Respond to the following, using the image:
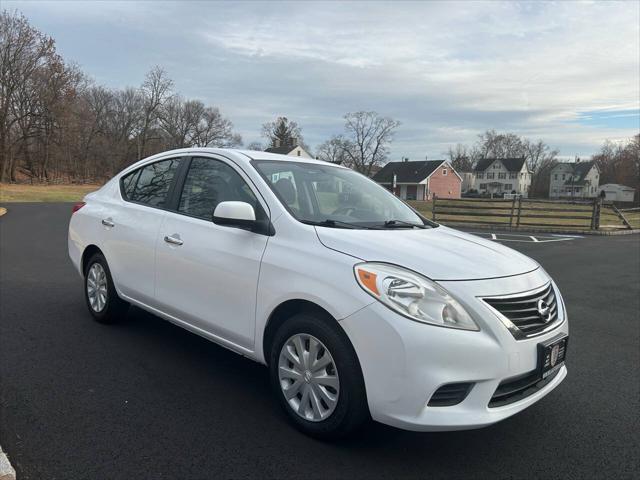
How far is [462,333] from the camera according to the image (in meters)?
2.43

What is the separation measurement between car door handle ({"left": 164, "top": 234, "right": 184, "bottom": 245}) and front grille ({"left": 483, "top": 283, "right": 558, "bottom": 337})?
2281 millimetres

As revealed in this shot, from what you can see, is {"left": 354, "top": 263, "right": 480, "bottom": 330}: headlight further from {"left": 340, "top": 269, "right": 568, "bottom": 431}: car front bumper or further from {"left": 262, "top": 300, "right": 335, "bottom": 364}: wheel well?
{"left": 262, "top": 300, "right": 335, "bottom": 364}: wheel well

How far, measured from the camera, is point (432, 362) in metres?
2.38

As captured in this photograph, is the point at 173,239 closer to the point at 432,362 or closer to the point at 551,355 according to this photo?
the point at 432,362

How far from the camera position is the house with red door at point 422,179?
6744cm

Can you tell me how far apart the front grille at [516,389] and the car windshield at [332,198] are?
1.31 m

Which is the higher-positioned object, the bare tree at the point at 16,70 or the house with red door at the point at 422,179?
the bare tree at the point at 16,70

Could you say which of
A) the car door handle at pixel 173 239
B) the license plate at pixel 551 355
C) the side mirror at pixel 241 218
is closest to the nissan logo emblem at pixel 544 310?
the license plate at pixel 551 355

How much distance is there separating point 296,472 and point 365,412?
0.48m

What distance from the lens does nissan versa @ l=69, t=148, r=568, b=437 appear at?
96.0 inches

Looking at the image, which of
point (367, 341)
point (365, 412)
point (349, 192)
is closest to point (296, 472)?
point (365, 412)

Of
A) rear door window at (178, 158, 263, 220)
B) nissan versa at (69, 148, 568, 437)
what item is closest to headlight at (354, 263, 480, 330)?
nissan versa at (69, 148, 568, 437)

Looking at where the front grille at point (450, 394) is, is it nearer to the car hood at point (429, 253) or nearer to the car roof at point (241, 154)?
the car hood at point (429, 253)

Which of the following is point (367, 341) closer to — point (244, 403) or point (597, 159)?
point (244, 403)
